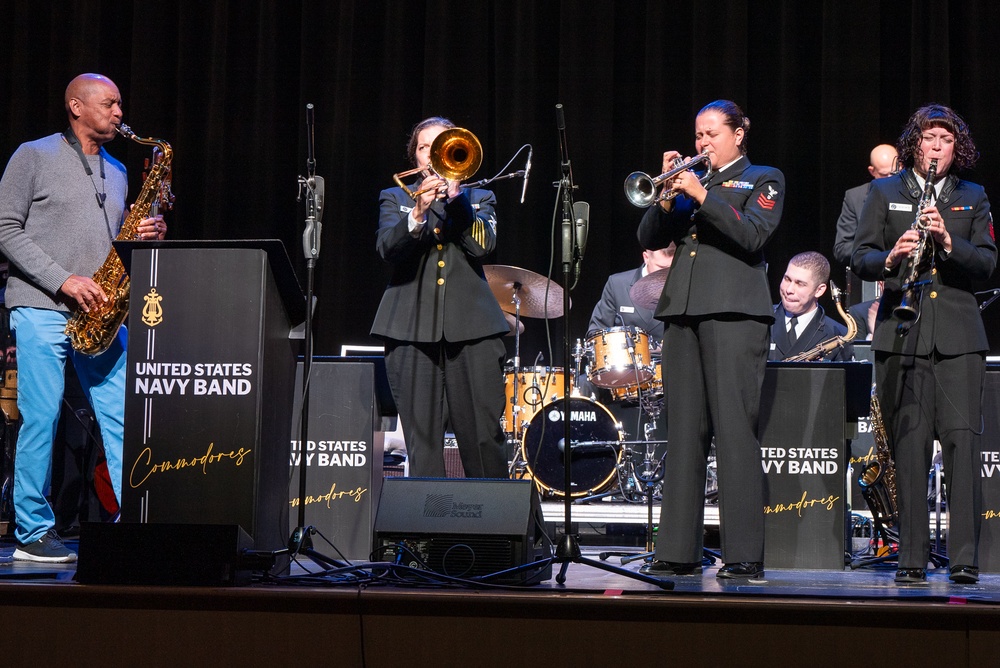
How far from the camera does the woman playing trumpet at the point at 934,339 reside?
3.87 meters

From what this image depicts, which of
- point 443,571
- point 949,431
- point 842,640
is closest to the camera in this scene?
point 842,640

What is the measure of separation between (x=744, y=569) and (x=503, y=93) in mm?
4911

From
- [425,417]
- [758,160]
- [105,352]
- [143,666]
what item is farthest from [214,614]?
[758,160]

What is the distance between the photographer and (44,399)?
419 cm

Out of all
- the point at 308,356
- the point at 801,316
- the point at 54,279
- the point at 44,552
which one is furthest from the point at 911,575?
the point at 54,279

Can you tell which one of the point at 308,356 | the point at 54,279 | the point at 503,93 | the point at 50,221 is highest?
the point at 503,93

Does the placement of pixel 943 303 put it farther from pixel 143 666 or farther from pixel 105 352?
pixel 105 352

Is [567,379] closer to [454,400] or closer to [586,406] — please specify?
[454,400]

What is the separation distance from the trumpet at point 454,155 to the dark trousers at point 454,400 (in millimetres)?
648

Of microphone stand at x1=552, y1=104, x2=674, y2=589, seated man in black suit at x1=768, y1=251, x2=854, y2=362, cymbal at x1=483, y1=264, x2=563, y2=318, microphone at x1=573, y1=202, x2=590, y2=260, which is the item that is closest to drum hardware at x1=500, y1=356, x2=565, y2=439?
cymbal at x1=483, y1=264, x2=563, y2=318

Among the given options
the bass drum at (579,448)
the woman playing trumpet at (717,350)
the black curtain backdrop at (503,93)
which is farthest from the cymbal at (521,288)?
the woman playing trumpet at (717,350)

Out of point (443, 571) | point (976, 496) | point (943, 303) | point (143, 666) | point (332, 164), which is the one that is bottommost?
point (143, 666)

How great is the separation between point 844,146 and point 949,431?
406cm

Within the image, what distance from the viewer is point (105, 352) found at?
431 cm
